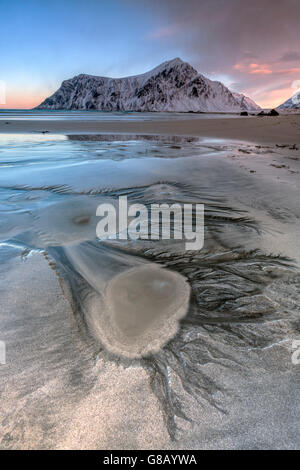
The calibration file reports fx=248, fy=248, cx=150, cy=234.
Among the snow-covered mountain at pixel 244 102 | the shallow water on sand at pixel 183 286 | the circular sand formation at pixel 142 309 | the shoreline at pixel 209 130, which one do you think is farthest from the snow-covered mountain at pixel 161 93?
the circular sand formation at pixel 142 309

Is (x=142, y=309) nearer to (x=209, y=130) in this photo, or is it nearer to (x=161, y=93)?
(x=209, y=130)

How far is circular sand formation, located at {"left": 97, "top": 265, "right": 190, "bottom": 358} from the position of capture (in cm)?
108

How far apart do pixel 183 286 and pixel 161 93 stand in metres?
154

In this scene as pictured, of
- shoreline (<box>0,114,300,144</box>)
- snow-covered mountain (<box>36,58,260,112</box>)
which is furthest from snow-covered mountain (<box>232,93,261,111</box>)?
A: shoreline (<box>0,114,300,144</box>)

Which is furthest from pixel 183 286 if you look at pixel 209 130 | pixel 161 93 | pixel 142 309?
pixel 161 93

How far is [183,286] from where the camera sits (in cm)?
148

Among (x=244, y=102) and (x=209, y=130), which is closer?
(x=209, y=130)

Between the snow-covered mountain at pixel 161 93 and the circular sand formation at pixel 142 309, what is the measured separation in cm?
14214

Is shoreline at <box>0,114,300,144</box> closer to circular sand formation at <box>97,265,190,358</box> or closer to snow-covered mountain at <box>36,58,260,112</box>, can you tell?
circular sand formation at <box>97,265,190,358</box>

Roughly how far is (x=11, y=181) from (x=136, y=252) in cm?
286

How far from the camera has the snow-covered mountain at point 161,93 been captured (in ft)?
438

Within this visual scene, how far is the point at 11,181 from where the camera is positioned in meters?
3.70

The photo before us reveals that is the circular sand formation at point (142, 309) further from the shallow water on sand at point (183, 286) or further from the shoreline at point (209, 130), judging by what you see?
the shoreline at point (209, 130)
